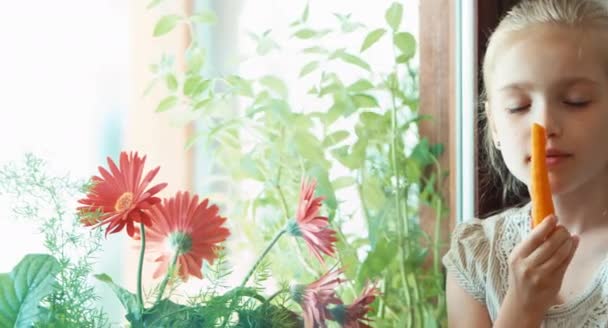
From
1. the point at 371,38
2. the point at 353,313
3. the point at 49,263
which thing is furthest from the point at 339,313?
the point at 371,38

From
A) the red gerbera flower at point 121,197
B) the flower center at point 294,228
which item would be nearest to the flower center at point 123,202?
the red gerbera flower at point 121,197

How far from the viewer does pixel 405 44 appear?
3.50ft

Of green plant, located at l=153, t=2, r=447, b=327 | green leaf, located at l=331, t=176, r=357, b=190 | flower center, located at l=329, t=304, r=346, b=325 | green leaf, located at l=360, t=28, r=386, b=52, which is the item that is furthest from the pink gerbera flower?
green leaf, located at l=360, t=28, r=386, b=52

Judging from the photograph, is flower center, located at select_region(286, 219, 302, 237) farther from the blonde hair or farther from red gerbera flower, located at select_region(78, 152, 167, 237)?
the blonde hair

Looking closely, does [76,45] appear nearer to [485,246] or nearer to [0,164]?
[0,164]

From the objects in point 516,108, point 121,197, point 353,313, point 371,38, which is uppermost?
point 371,38

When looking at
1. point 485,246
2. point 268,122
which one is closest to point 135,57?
point 268,122

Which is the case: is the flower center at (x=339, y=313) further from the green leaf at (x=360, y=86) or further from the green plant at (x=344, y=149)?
the green leaf at (x=360, y=86)

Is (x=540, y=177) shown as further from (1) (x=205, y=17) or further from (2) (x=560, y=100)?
(1) (x=205, y=17)

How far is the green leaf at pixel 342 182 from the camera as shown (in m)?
1.01

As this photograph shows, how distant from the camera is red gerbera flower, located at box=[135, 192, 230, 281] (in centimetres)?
73

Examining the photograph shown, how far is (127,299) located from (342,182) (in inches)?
15.0

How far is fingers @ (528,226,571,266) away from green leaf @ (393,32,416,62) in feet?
1.22

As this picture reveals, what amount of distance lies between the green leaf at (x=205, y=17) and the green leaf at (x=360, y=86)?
189 mm
